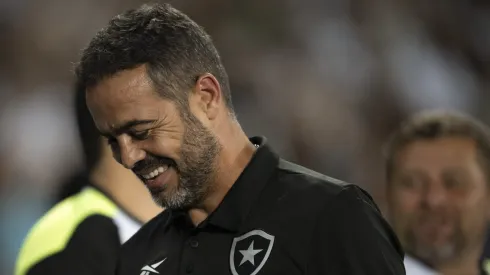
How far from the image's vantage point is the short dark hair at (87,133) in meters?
2.72

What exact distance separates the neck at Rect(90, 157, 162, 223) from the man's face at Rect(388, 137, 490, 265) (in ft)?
3.00

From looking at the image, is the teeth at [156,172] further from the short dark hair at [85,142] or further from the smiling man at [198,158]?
the short dark hair at [85,142]

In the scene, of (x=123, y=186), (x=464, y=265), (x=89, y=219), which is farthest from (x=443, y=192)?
(x=89, y=219)

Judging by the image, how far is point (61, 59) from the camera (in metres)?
6.12

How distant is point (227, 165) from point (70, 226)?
27.0 inches

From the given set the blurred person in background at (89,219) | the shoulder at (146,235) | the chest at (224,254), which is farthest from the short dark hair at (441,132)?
the chest at (224,254)

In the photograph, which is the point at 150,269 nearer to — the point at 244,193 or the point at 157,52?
the point at 244,193

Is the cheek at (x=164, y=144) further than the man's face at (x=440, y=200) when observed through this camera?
No

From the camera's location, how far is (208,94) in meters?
1.90

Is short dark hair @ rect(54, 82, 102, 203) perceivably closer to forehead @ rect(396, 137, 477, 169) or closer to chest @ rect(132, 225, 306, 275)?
chest @ rect(132, 225, 306, 275)

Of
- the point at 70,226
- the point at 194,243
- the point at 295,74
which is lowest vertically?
the point at 295,74

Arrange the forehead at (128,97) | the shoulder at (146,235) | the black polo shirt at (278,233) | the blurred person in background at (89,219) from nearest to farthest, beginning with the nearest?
the black polo shirt at (278,233), the forehead at (128,97), the shoulder at (146,235), the blurred person in background at (89,219)

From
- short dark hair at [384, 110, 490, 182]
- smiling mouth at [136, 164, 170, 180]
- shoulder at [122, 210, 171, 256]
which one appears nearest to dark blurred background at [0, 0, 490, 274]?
short dark hair at [384, 110, 490, 182]

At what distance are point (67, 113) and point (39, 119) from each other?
0.17 m
